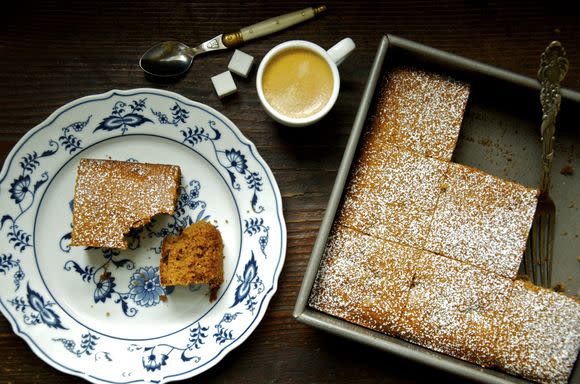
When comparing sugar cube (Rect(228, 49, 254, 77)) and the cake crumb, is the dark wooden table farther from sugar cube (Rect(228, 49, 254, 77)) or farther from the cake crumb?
the cake crumb

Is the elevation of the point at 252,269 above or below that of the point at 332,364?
above

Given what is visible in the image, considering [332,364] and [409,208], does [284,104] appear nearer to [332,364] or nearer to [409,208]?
[409,208]

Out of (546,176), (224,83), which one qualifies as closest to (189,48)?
(224,83)

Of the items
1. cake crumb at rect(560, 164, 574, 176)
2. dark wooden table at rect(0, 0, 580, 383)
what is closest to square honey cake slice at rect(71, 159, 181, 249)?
dark wooden table at rect(0, 0, 580, 383)

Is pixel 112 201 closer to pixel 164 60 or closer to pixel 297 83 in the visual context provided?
pixel 164 60

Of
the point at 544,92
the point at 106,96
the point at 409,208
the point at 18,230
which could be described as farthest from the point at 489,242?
the point at 18,230
